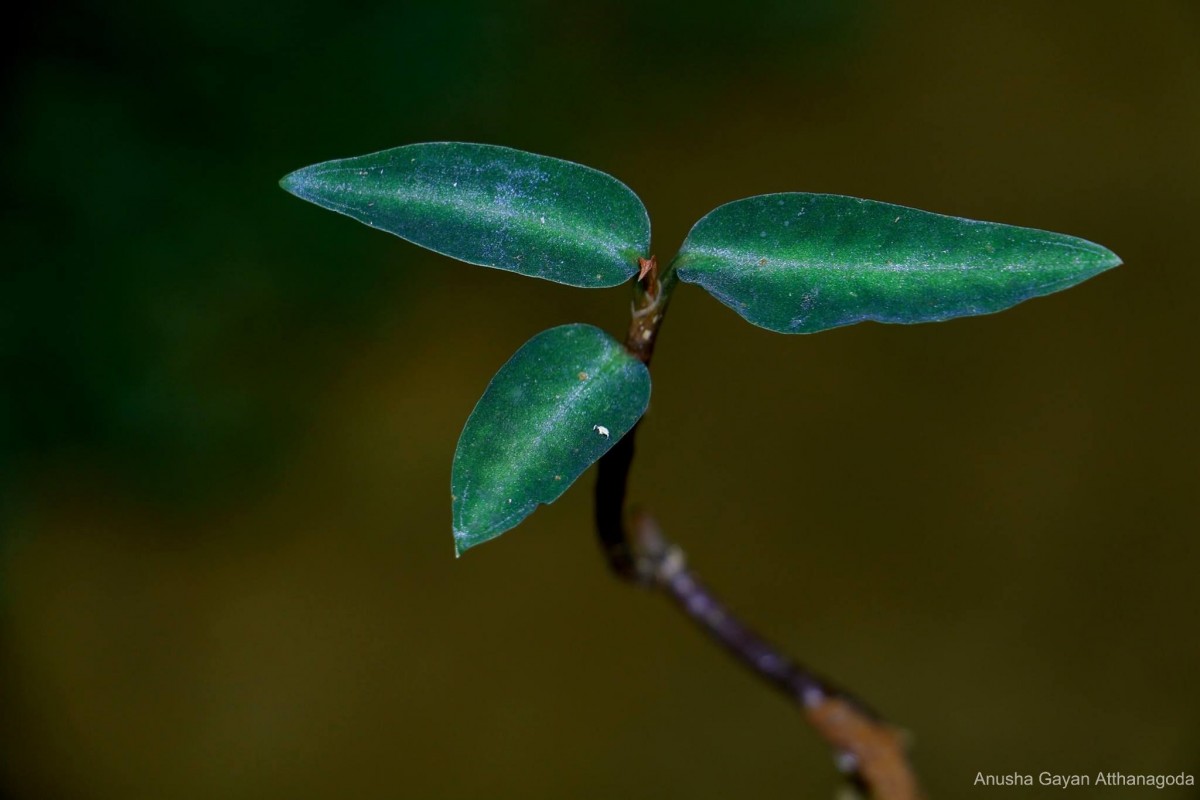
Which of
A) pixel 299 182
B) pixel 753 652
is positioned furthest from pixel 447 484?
pixel 299 182

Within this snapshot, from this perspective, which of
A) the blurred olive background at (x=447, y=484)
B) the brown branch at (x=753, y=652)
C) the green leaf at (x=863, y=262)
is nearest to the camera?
the green leaf at (x=863, y=262)

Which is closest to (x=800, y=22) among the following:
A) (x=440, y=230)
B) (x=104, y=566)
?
(x=440, y=230)

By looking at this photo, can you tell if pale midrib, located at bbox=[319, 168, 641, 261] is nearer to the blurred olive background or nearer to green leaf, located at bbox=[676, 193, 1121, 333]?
green leaf, located at bbox=[676, 193, 1121, 333]

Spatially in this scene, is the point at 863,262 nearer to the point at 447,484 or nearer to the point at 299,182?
the point at 299,182

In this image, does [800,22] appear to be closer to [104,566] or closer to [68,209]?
[68,209]

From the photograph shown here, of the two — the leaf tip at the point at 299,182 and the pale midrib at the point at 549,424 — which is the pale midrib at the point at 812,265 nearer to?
the pale midrib at the point at 549,424

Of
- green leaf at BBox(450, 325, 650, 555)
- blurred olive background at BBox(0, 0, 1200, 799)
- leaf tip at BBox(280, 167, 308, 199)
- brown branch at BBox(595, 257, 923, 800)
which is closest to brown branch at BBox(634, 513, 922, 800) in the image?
brown branch at BBox(595, 257, 923, 800)

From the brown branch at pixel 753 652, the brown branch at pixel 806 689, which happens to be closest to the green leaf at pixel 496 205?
the brown branch at pixel 753 652

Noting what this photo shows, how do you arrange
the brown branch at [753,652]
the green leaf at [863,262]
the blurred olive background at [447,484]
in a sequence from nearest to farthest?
the green leaf at [863,262] < the brown branch at [753,652] < the blurred olive background at [447,484]
